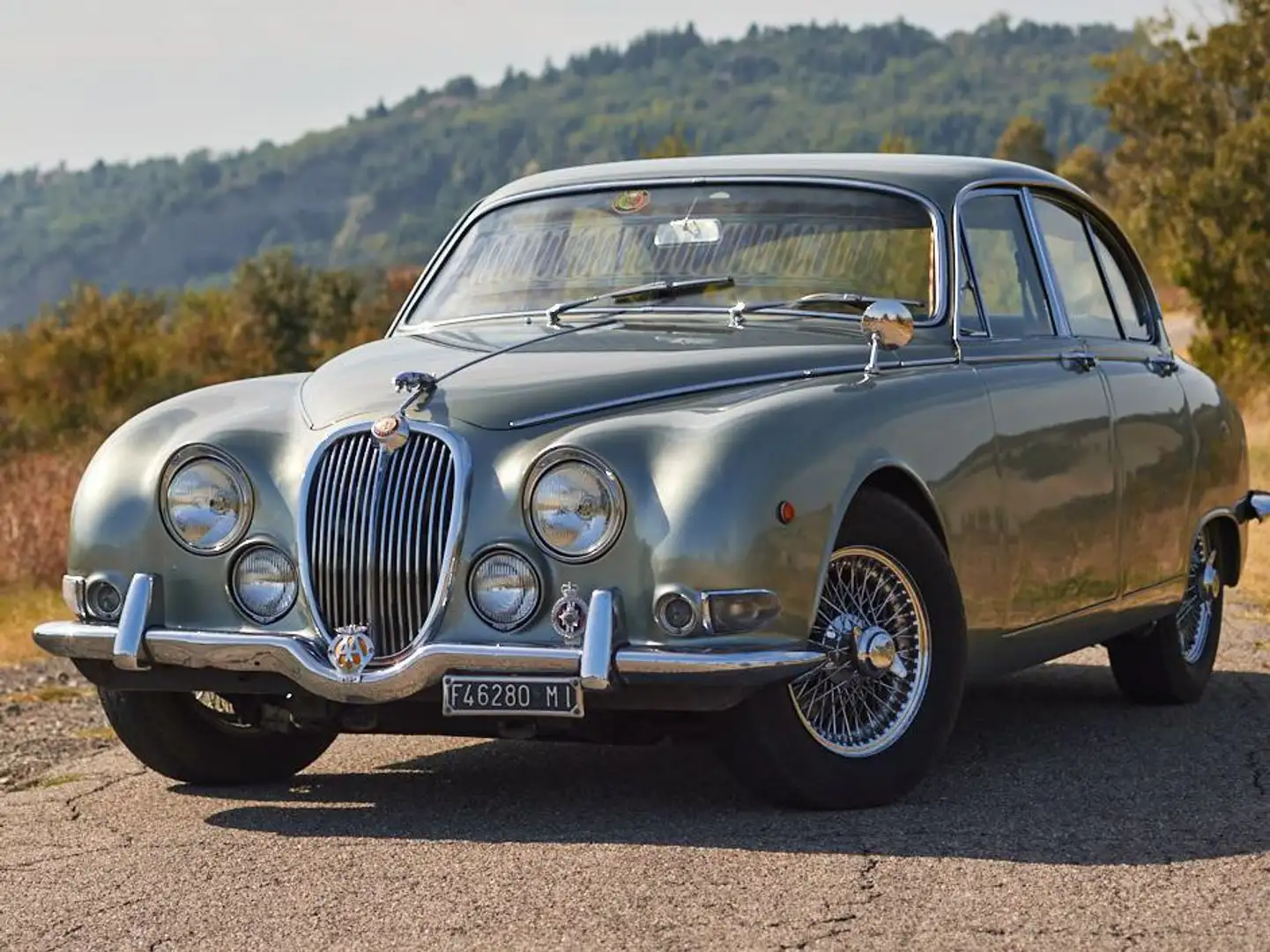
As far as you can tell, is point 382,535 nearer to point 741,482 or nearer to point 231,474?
point 231,474

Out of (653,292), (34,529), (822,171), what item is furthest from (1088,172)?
(653,292)

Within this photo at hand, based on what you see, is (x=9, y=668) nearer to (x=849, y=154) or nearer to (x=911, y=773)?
(x=849, y=154)

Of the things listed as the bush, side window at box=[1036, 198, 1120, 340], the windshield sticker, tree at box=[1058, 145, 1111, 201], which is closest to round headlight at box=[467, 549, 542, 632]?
the windshield sticker

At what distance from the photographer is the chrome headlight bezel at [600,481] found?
548 cm

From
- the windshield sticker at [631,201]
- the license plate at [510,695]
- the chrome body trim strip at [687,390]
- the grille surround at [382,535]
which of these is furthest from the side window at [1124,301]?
the license plate at [510,695]

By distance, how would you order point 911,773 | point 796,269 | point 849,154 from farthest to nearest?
point 849,154
point 796,269
point 911,773

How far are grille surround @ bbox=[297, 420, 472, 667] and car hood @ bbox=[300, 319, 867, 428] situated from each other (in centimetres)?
14

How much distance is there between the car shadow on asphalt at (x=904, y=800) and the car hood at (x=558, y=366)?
41.4 inches

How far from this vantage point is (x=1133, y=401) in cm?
773

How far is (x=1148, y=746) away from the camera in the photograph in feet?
23.4

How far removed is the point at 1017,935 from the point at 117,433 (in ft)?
9.67

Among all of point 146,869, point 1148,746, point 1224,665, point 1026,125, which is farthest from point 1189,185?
point 1026,125

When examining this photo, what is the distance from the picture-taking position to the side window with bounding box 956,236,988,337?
6.93m

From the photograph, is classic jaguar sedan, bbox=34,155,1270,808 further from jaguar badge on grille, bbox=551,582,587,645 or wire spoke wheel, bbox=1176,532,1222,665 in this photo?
wire spoke wheel, bbox=1176,532,1222,665
